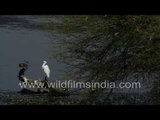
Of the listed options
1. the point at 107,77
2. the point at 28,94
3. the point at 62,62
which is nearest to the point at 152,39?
the point at 107,77

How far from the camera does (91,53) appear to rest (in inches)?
379

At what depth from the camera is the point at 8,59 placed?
930 cm
